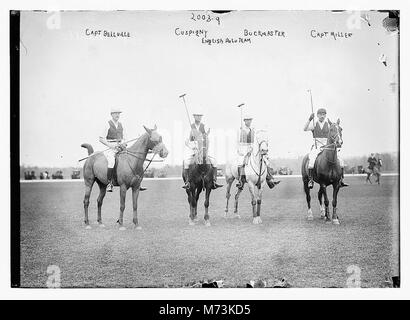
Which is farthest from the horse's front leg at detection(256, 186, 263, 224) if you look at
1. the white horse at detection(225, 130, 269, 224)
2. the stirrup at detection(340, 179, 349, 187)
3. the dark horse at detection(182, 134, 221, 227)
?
the stirrup at detection(340, 179, 349, 187)

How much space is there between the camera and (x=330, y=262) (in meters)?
7.09

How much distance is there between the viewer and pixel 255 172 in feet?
23.9

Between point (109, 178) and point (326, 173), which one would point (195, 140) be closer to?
point (109, 178)

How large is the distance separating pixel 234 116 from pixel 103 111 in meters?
1.50

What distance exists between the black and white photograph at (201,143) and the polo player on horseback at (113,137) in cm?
2

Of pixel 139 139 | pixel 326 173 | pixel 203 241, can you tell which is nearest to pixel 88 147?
pixel 139 139

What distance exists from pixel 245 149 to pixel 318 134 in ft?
2.82

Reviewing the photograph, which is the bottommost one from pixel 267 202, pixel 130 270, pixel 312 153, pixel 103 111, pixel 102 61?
pixel 130 270

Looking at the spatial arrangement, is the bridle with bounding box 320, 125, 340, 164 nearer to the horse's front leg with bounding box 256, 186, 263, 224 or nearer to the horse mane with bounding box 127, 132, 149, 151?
the horse's front leg with bounding box 256, 186, 263, 224

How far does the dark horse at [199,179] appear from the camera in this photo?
720 cm

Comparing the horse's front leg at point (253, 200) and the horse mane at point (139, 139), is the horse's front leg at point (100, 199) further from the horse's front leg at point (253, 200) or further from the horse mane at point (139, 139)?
the horse's front leg at point (253, 200)
